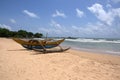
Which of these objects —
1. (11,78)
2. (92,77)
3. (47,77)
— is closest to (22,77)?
(11,78)

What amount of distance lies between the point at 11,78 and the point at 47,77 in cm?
125

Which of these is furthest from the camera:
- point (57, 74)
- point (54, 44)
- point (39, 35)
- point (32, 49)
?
point (39, 35)

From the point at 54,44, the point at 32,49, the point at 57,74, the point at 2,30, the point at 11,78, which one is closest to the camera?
the point at 11,78

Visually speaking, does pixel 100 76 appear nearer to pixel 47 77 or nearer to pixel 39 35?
pixel 47 77

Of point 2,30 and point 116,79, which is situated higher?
point 2,30

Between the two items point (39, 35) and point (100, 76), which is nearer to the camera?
point (100, 76)

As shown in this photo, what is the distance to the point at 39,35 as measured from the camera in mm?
83750

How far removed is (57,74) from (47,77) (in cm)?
54

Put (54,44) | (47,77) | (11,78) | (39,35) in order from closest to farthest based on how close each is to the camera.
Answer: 1. (11,78)
2. (47,77)
3. (54,44)
4. (39,35)

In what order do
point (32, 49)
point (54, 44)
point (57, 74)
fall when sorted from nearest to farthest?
point (57, 74) < point (32, 49) < point (54, 44)

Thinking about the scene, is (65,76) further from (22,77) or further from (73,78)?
(22,77)

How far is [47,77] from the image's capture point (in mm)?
5543

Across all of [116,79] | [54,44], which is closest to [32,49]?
[54,44]

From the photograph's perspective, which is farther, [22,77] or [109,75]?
[109,75]
